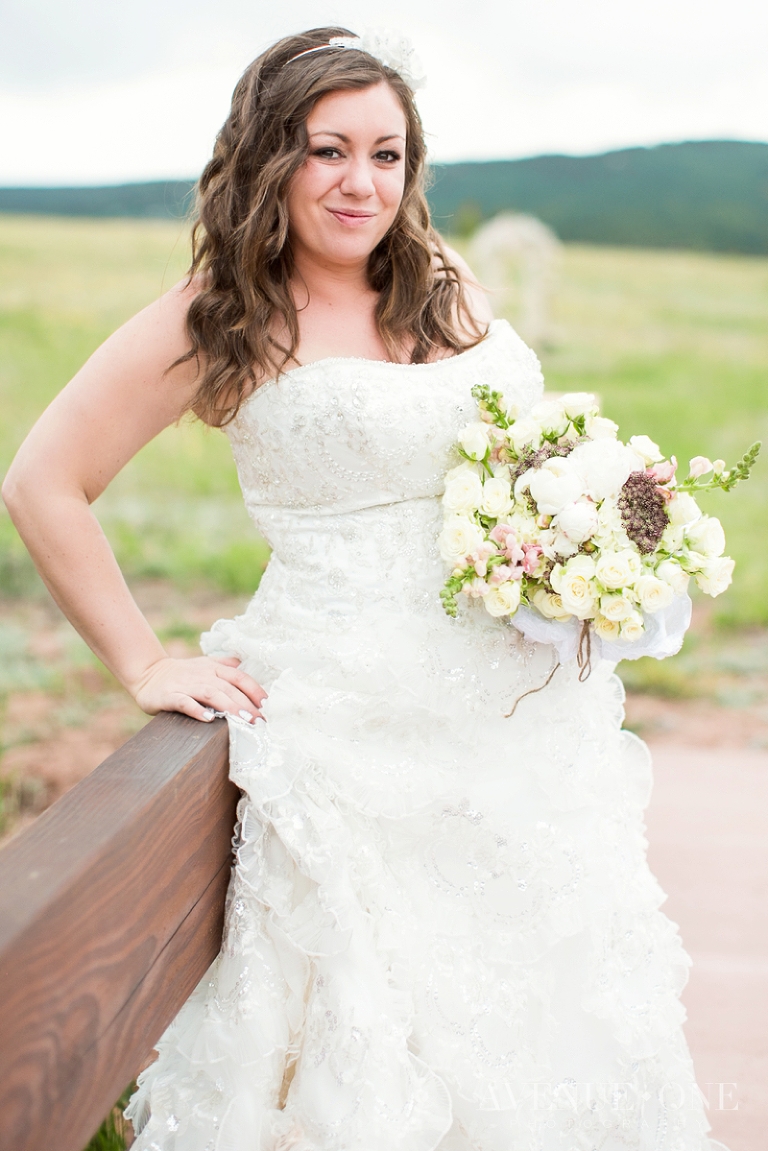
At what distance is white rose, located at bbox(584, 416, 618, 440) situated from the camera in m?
1.81

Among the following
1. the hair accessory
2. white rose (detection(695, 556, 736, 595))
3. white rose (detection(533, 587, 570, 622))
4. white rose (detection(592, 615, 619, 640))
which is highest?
the hair accessory

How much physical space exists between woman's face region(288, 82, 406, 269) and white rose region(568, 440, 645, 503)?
2.17 ft

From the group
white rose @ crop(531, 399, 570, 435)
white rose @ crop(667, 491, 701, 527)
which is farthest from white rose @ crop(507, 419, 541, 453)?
white rose @ crop(667, 491, 701, 527)

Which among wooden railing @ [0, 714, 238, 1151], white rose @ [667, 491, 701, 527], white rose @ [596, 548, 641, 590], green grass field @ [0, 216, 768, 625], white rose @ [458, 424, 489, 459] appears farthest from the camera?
green grass field @ [0, 216, 768, 625]

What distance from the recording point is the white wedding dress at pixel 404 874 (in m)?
1.57

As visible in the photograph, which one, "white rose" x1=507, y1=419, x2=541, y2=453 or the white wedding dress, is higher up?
"white rose" x1=507, y1=419, x2=541, y2=453

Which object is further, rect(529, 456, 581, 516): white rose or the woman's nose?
the woman's nose

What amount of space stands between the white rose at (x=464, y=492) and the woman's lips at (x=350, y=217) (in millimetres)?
553

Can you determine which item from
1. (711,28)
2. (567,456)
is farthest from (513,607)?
(711,28)

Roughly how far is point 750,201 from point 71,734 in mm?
10539

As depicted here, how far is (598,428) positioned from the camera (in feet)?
5.96

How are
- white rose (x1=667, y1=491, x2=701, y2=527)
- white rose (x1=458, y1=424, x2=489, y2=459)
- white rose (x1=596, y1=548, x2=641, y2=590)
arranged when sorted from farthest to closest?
1. white rose (x1=458, y1=424, x2=489, y2=459)
2. white rose (x1=667, y1=491, x2=701, y2=527)
3. white rose (x1=596, y1=548, x2=641, y2=590)

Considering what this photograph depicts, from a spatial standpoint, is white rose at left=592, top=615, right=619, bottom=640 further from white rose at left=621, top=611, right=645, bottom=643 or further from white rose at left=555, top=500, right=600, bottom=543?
white rose at left=555, top=500, right=600, bottom=543

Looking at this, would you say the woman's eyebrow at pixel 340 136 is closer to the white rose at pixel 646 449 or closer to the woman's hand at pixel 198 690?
the white rose at pixel 646 449
